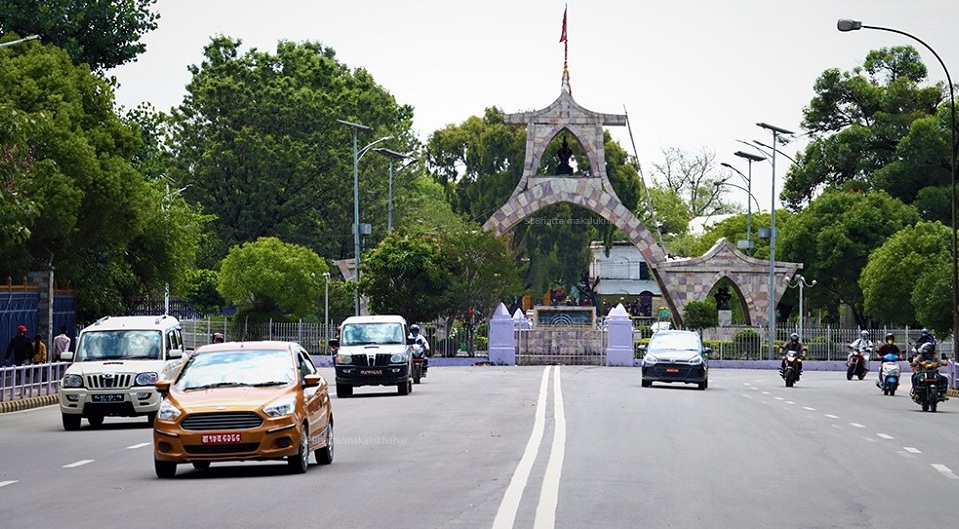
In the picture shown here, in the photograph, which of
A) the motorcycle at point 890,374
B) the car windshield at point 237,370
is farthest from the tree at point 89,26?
the car windshield at point 237,370

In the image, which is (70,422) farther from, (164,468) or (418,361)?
(418,361)

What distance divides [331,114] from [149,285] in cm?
3293

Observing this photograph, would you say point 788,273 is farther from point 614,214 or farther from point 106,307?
point 106,307

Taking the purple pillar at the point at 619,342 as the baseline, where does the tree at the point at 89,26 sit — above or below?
above

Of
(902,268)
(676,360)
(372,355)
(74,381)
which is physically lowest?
(74,381)

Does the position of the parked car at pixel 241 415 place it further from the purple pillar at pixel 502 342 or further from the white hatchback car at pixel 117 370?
the purple pillar at pixel 502 342

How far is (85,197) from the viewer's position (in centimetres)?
4344

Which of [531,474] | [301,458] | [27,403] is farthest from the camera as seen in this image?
[27,403]

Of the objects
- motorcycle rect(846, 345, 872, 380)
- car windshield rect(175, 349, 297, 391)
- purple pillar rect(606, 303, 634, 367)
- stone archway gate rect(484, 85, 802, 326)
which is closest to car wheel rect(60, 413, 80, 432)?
car windshield rect(175, 349, 297, 391)

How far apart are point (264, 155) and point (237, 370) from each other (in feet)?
216

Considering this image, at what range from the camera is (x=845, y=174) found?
9631 cm

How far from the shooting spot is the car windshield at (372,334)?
133 ft

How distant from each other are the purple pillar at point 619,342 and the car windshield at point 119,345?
42.2 metres

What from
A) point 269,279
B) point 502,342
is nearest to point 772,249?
point 502,342
